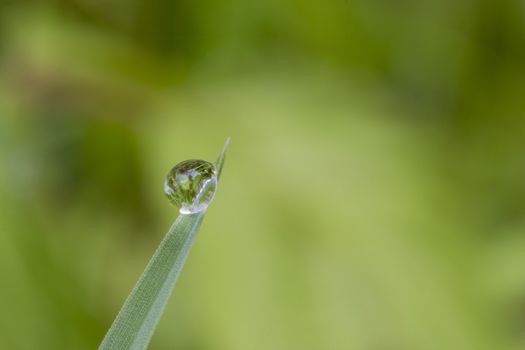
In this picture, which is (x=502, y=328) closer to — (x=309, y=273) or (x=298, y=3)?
(x=309, y=273)

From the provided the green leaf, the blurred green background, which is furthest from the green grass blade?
the blurred green background

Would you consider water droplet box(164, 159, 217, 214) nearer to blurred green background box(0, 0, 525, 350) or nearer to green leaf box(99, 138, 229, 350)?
green leaf box(99, 138, 229, 350)

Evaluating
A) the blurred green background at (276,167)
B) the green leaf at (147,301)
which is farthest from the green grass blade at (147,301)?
the blurred green background at (276,167)

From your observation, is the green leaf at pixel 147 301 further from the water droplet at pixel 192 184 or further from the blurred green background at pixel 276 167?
the blurred green background at pixel 276 167

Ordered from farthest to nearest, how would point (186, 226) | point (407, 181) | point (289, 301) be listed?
point (407, 181)
point (289, 301)
point (186, 226)

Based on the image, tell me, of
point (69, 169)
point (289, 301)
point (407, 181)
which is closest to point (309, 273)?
point (289, 301)

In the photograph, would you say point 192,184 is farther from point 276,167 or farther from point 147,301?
point 276,167

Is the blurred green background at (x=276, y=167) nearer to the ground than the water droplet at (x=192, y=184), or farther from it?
farther from it
